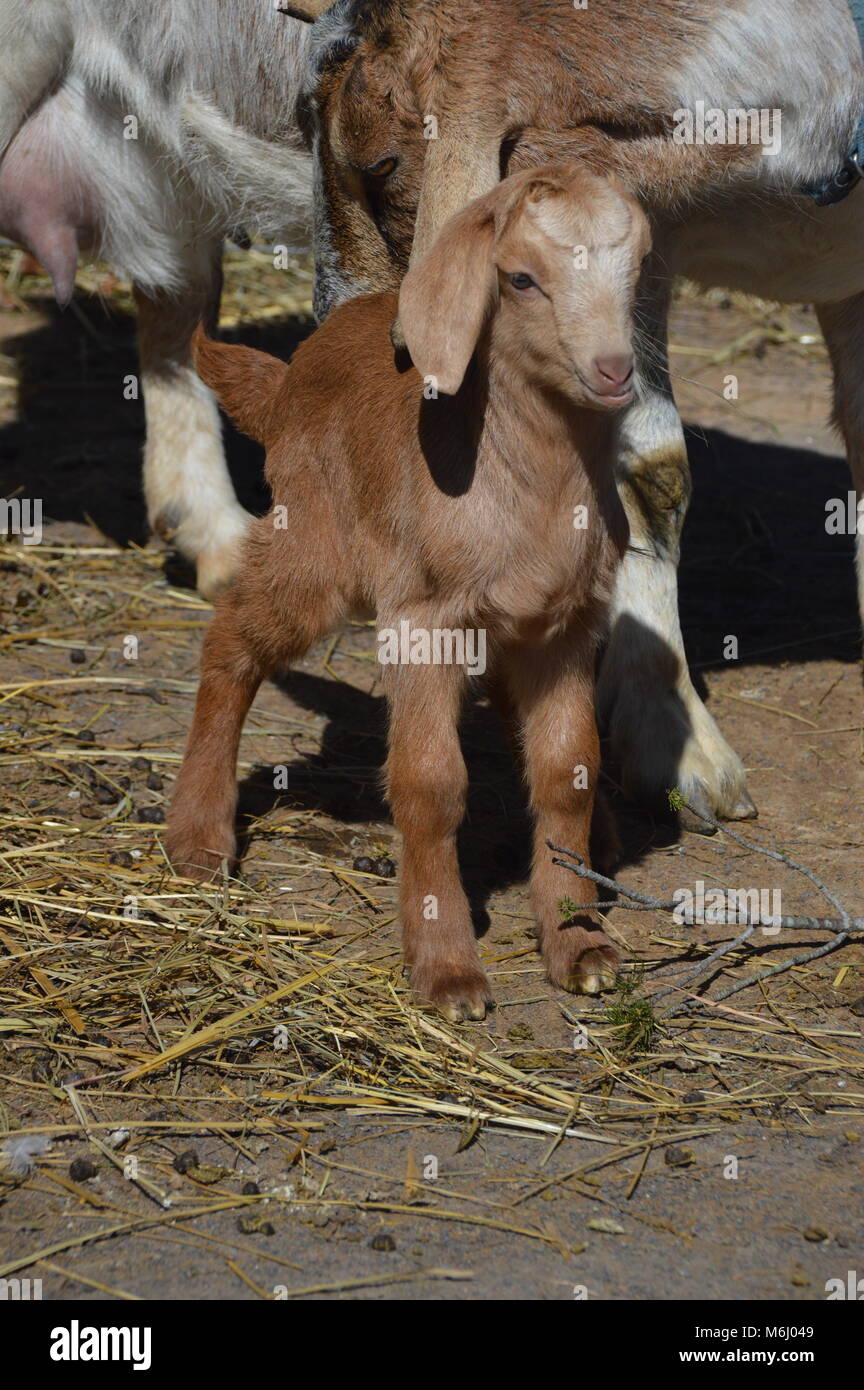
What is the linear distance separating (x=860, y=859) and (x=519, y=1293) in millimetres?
1795

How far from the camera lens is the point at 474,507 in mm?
3094

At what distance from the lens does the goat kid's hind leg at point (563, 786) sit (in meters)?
3.33

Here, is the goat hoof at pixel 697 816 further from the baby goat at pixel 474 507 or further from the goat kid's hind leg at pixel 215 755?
the goat kid's hind leg at pixel 215 755

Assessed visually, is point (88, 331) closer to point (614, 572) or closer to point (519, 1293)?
point (614, 572)

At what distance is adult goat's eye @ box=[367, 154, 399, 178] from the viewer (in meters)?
3.70

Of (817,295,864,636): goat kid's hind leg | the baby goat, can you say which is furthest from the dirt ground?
(817,295,864,636): goat kid's hind leg

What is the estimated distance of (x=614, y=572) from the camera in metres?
3.28

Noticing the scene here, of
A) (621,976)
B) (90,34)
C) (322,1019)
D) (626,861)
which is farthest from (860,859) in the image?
(90,34)

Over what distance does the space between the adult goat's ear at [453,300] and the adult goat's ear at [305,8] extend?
1480 mm

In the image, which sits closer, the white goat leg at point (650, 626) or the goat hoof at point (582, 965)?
the goat hoof at point (582, 965)

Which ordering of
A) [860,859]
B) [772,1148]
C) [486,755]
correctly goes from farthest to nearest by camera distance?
1. [486,755]
2. [860,859]
3. [772,1148]

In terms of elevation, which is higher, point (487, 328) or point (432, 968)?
point (487, 328)

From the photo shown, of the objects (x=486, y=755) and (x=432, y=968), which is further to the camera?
(x=486, y=755)

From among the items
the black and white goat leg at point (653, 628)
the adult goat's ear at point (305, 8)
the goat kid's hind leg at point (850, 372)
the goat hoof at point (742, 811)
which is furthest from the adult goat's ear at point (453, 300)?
the goat kid's hind leg at point (850, 372)
